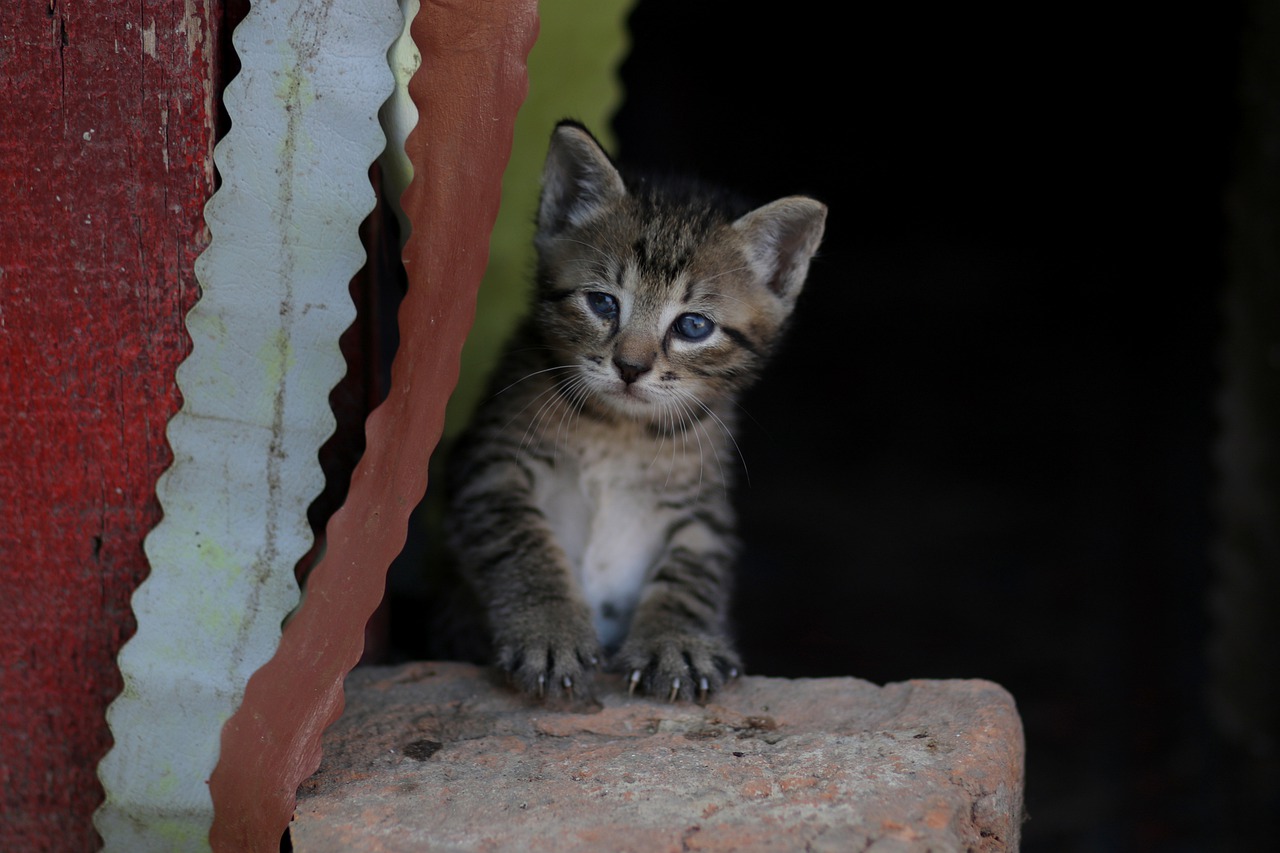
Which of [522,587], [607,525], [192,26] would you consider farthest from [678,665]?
[192,26]

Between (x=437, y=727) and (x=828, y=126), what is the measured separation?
741 centimetres

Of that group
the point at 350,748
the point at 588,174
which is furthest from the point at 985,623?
the point at 350,748

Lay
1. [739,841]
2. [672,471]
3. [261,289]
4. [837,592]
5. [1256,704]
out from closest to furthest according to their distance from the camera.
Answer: [739,841] < [261,289] < [672,471] < [1256,704] < [837,592]

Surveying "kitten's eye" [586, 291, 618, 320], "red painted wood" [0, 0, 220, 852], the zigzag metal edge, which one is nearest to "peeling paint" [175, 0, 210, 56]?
"red painted wood" [0, 0, 220, 852]

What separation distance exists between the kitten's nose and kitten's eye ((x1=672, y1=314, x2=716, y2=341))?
172mm

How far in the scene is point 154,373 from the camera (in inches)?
88.1

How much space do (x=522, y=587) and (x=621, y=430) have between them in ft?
1.75

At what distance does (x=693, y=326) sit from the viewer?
9.58 ft

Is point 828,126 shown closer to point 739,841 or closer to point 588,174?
point 588,174

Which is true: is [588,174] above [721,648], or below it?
above

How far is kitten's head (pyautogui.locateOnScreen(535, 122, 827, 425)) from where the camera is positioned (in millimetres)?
2852

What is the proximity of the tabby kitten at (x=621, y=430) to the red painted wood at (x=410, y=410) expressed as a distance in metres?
0.63

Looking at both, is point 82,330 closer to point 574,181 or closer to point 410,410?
point 410,410

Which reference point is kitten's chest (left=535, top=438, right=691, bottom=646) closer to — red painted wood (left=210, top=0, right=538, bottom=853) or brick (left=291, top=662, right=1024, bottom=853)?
brick (left=291, top=662, right=1024, bottom=853)
